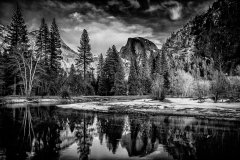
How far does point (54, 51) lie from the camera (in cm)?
4272

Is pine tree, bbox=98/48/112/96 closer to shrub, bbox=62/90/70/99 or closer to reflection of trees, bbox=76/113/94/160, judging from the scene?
shrub, bbox=62/90/70/99

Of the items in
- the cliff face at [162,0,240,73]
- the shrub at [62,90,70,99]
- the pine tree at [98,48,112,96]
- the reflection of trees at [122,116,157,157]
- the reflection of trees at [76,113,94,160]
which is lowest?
the reflection of trees at [122,116,157,157]

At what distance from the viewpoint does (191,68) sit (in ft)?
297

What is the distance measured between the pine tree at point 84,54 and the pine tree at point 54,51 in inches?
228

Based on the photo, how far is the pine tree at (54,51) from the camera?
4136cm

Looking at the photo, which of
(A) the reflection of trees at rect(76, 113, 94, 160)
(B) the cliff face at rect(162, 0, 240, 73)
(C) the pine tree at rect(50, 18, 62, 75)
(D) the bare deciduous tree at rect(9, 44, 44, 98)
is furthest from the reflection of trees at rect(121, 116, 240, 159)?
(B) the cliff face at rect(162, 0, 240, 73)

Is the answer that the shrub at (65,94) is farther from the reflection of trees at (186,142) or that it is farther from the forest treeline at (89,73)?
the reflection of trees at (186,142)

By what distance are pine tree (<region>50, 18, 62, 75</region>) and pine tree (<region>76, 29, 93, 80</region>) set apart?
19.0 feet

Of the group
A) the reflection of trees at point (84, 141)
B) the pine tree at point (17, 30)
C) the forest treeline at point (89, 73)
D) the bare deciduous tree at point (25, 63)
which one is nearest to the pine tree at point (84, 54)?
the forest treeline at point (89, 73)

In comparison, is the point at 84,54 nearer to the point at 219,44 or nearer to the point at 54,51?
the point at 54,51

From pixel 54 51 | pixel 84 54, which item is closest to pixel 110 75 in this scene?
pixel 84 54

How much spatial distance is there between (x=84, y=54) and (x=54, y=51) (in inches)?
326

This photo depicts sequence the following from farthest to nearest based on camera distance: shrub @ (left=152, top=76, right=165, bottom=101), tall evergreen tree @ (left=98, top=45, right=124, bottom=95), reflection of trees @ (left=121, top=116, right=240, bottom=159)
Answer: tall evergreen tree @ (left=98, top=45, right=124, bottom=95), shrub @ (left=152, top=76, right=165, bottom=101), reflection of trees @ (left=121, top=116, right=240, bottom=159)

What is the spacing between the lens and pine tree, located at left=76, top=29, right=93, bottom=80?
155ft
